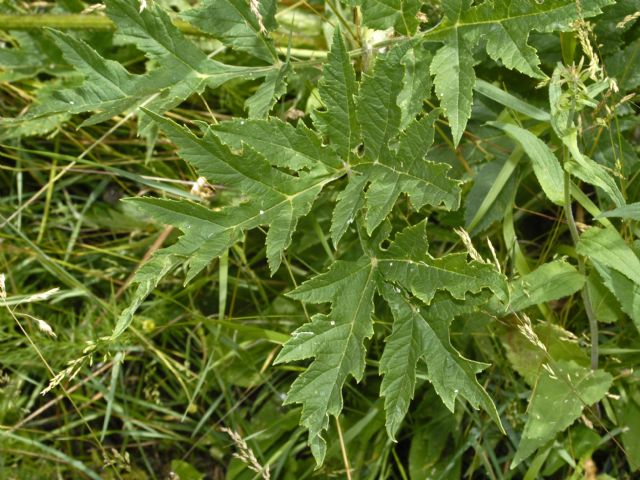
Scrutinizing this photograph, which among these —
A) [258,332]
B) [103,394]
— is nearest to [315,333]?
[258,332]

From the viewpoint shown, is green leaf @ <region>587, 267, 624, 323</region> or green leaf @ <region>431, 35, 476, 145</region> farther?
green leaf @ <region>587, 267, 624, 323</region>

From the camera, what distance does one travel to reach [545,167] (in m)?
2.11

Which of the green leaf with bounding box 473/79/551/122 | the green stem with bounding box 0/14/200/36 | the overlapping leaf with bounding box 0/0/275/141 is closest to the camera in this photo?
the overlapping leaf with bounding box 0/0/275/141

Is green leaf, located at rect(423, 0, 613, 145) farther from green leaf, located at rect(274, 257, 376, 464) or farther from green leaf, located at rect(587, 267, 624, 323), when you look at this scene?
green leaf, located at rect(587, 267, 624, 323)

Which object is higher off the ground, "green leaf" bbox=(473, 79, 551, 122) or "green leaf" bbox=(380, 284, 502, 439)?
"green leaf" bbox=(473, 79, 551, 122)

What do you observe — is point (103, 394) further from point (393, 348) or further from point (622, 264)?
point (622, 264)

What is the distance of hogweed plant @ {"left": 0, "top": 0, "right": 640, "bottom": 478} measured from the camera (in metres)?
1.96

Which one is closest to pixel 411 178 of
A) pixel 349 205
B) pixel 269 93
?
pixel 349 205

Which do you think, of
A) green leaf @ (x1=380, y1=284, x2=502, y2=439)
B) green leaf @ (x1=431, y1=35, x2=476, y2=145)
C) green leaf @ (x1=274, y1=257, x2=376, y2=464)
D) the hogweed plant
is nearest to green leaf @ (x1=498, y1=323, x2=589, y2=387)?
the hogweed plant

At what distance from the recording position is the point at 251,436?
2.58 metres

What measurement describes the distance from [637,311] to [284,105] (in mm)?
1550

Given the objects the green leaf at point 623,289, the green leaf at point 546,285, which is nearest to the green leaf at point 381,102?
the green leaf at point 546,285

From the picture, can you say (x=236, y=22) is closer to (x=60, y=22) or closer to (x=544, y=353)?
(x=60, y=22)

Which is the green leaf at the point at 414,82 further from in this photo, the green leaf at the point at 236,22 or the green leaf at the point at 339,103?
the green leaf at the point at 236,22
